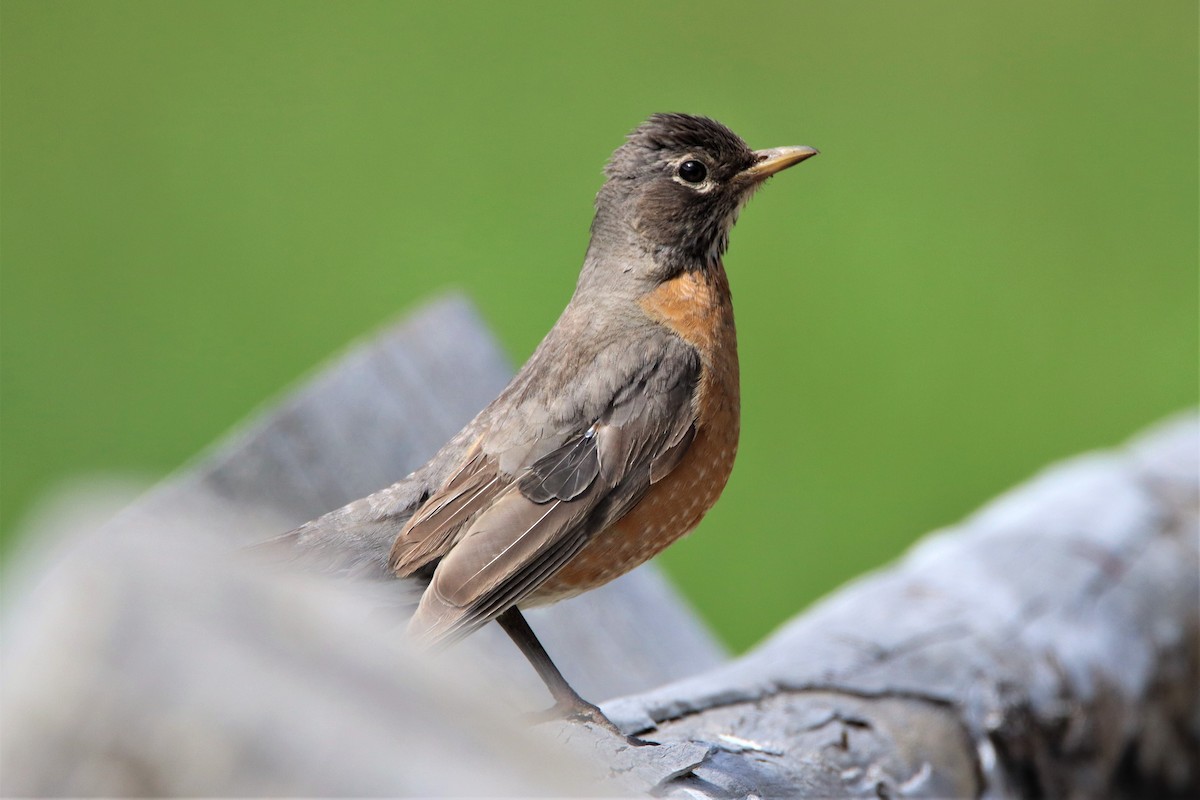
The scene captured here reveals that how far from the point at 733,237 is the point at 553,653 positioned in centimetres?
650

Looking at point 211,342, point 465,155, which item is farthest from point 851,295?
point 211,342

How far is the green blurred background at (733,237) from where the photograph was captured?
833cm

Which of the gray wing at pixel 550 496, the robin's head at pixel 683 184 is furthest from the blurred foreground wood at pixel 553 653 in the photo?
the robin's head at pixel 683 184

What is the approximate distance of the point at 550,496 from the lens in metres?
2.96

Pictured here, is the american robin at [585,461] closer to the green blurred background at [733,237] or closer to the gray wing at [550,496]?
the gray wing at [550,496]

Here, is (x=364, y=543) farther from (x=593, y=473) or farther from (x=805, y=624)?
(x=805, y=624)

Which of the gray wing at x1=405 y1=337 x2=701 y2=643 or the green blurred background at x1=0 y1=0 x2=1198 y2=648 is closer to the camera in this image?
the gray wing at x1=405 y1=337 x2=701 y2=643

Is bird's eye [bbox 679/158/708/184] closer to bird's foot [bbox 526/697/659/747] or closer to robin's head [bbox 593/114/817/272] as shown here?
robin's head [bbox 593/114/817/272]

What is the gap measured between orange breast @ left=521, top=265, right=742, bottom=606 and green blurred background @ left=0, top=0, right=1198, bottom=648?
4.06 m

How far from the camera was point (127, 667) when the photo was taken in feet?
3.38

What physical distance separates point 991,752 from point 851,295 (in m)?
6.70

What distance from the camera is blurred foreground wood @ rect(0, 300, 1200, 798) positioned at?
3.41 feet

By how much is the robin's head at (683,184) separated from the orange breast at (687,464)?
117 millimetres

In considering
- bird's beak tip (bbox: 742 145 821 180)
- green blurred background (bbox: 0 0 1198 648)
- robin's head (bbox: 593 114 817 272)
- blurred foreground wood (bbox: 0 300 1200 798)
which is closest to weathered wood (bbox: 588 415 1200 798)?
blurred foreground wood (bbox: 0 300 1200 798)
